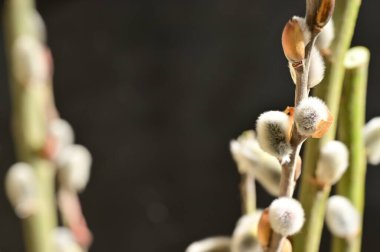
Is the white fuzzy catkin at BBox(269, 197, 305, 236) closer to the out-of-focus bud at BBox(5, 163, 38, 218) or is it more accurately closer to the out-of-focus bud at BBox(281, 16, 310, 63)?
the out-of-focus bud at BBox(281, 16, 310, 63)

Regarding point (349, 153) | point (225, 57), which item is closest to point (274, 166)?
point (349, 153)

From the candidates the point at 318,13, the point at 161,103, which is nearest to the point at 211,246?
the point at 318,13

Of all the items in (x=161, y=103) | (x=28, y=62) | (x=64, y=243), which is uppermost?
(x=161, y=103)

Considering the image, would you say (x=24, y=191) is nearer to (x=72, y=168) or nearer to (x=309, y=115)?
(x=72, y=168)

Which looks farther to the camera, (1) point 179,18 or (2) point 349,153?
(1) point 179,18

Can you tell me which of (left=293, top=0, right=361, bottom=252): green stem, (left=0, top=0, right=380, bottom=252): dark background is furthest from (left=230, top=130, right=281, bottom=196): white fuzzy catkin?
(left=0, top=0, right=380, bottom=252): dark background

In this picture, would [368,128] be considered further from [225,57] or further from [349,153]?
[225,57]
